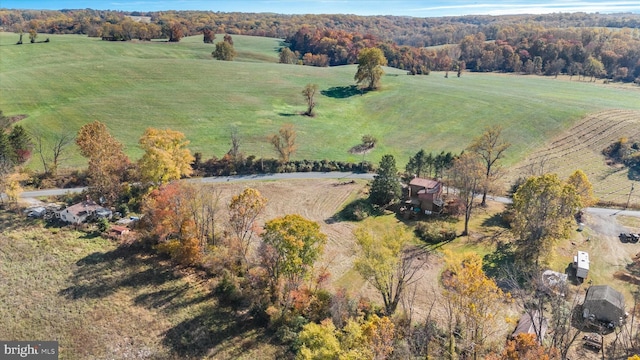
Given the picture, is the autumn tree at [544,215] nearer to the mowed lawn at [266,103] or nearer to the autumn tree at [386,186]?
the autumn tree at [386,186]

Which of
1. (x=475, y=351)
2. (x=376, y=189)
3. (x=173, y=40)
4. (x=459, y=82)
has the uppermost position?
(x=173, y=40)

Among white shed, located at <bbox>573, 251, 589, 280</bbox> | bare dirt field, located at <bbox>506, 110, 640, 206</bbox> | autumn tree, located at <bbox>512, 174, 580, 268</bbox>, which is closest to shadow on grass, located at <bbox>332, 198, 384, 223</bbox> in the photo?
autumn tree, located at <bbox>512, 174, 580, 268</bbox>

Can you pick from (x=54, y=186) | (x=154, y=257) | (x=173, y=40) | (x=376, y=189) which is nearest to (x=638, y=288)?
(x=376, y=189)

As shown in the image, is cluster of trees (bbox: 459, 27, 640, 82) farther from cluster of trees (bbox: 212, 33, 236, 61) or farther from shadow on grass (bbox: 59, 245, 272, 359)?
shadow on grass (bbox: 59, 245, 272, 359)

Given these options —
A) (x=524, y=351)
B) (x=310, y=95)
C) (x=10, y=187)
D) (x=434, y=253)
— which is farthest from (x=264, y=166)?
(x=524, y=351)

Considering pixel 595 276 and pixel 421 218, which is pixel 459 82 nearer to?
pixel 421 218
